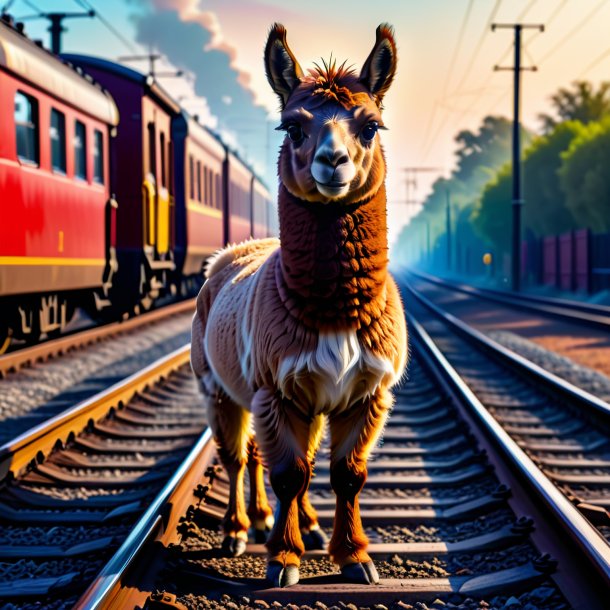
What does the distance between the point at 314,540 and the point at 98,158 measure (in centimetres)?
1009

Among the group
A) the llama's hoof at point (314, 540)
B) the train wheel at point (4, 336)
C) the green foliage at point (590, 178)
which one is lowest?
the llama's hoof at point (314, 540)

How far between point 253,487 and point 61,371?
6441 millimetres

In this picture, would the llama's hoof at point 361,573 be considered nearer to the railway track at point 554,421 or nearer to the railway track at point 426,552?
the railway track at point 426,552

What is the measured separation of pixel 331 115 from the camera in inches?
134

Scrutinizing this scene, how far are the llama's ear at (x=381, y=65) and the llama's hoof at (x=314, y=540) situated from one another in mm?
2010

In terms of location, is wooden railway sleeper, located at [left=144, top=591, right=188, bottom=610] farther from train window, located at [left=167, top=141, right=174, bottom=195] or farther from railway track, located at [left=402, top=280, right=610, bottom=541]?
train window, located at [left=167, top=141, right=174, bottom=195]

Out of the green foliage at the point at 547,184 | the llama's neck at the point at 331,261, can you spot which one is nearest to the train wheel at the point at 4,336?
the llama's neck at the point at 331,261

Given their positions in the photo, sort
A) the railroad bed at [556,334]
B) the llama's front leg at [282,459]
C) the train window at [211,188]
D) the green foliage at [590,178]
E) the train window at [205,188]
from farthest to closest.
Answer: the green foliage at [590,178] → the train window at [211,188] → the train window at [205,188] → the railroad bed at [556,334] → the llama's front leg at [282,459]

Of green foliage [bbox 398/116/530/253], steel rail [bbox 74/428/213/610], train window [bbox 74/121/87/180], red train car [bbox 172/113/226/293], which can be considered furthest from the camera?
green foliage [bbox 398/116/530/253]

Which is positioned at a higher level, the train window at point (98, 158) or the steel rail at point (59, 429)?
the train window at point (98, 158)

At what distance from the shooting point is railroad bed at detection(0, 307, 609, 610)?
11.5 ft

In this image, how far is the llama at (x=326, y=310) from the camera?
136 inches

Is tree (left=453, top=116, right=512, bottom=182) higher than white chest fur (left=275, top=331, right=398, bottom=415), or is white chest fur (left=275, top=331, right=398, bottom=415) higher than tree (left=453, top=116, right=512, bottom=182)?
tree (left=453, top=116, right=512, bottom=182)

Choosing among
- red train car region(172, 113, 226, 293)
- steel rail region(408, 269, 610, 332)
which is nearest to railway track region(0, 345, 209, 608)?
red train car region(172, 113, 226, 293)
